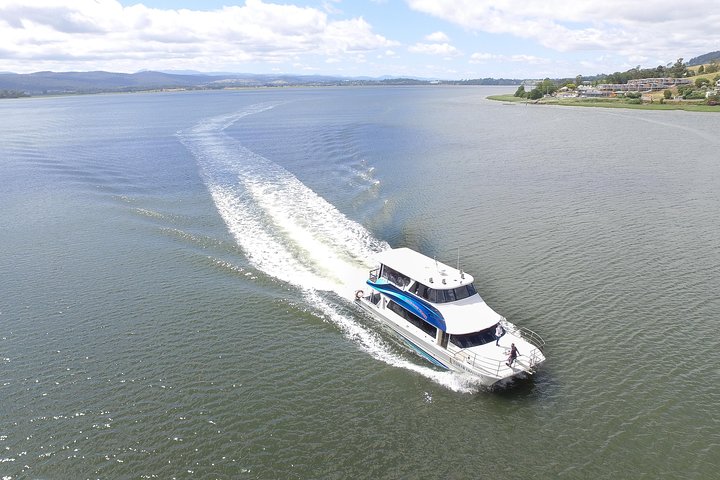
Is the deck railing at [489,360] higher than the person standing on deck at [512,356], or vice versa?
the person standing on deck at [512,356]

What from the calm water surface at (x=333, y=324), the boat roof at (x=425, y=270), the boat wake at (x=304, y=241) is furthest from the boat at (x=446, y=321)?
the boat wake at (x=304, y=241)

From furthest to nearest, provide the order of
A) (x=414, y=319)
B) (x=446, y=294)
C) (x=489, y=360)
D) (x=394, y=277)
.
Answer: (x=394, y=277), (x=414, y=319), (x=446, y=294), (x=489, y=360)

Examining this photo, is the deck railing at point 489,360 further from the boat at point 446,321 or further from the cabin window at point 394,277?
the cabin window at point 394,277

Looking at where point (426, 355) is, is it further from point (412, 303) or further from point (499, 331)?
point (499, 331)

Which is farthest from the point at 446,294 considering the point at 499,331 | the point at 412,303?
the point at 499,331

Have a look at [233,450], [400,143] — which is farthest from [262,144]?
[233,450]

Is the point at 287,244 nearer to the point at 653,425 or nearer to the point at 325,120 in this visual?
the point at 653,425

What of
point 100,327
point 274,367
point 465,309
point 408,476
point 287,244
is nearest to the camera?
point 408,476
